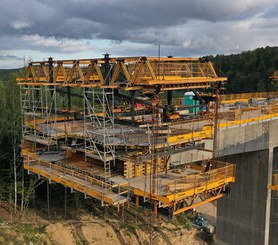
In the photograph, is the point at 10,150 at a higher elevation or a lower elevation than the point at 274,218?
higher

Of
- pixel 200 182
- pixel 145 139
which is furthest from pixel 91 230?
pixel 200 182

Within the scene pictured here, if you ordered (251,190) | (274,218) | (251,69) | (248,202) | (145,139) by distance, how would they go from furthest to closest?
(251,69) < (274,218) < (248,202) < (251,190) < (145,139)

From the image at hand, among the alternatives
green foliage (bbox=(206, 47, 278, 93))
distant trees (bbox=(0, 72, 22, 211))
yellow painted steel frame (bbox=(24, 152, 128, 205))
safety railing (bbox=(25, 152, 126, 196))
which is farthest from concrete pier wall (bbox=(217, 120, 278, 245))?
green foliage (bbox=(206, 47, 278, 93))

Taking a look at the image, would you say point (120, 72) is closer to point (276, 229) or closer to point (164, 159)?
point (164, 159)

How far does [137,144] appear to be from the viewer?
16.7 m

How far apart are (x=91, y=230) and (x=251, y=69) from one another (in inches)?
3445

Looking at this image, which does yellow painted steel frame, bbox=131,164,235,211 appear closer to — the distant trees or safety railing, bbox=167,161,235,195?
safety railing, bbox=167,161,235,195

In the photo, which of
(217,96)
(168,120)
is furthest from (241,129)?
(168,120)

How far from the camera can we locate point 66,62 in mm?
22078

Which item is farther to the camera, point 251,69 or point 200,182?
point 251,69

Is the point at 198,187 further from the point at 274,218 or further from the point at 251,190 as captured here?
the point at 274,218

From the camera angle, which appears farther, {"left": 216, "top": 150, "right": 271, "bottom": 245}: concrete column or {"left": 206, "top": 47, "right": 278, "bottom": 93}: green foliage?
{"left": 206, "top": 47, "right": 278, "bottom": 93}: green foliage

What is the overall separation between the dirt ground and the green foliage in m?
60.5

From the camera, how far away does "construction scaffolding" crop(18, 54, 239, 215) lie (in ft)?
53.3
